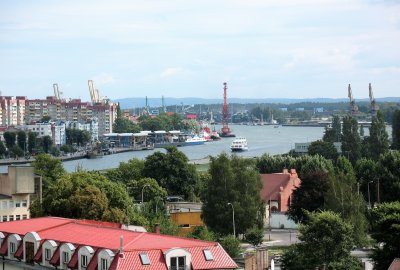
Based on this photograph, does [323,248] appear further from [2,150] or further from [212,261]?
[2,150]

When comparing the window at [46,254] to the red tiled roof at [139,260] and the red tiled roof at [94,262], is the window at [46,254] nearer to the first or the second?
the red tiled roof at [94,262]

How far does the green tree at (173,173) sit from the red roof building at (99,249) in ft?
119

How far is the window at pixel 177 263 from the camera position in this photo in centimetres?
2199

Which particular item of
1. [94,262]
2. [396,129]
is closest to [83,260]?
[94,262]

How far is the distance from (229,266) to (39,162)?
136 feet

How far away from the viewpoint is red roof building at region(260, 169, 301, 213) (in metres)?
53.5

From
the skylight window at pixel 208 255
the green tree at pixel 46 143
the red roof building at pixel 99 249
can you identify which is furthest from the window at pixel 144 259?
the green tree at pixel 46 143

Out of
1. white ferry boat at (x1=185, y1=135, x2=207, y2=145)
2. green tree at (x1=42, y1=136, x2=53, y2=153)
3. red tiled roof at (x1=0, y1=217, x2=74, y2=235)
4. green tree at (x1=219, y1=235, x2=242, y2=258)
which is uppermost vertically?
red tiled roof at (x1=0, y1=217, x2=74, y2=235)

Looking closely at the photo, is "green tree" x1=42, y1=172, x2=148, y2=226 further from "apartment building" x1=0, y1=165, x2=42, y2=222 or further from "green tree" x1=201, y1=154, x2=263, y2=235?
"green tree" x1=201, y1=154, x2=263, y2=235

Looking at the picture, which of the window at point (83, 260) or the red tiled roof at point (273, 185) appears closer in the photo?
the window at point (83, 260)

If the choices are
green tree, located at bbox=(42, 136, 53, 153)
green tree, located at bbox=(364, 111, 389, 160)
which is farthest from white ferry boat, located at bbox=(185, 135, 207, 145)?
green tree, located at bbox=(364, 111, 389, 160)

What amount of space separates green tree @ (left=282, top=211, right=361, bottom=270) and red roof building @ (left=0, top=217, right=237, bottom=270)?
6.13 meters

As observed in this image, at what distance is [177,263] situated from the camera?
21984mm

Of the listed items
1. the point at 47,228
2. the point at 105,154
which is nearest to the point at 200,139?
the point at 105,154
